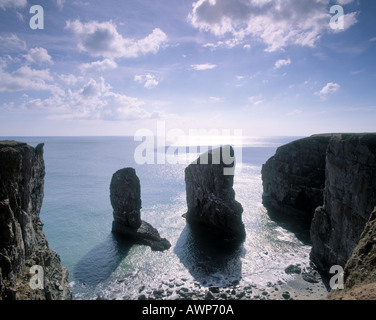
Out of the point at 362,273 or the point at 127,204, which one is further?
the point at 127,204

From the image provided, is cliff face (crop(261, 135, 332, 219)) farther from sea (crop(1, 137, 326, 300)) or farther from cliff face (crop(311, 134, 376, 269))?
cliff face (crop(311, 134, 376, 269))

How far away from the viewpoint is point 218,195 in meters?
46.4

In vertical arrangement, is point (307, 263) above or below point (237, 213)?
below

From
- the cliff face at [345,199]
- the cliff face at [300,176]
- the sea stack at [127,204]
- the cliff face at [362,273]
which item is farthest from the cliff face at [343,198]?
the sea stack at [127,204]

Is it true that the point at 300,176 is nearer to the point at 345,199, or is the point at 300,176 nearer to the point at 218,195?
the point at 218,195

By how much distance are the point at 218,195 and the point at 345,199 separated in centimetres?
2239

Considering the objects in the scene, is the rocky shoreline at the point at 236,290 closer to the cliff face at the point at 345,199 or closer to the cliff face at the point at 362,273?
the cliff face at the point at 345,199

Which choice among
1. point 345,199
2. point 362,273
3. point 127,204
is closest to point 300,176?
point 345,199

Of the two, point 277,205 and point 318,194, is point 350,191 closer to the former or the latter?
point 318,194
